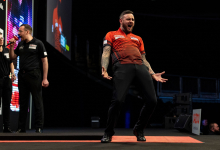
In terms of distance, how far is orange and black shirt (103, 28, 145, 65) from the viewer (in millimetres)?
2752

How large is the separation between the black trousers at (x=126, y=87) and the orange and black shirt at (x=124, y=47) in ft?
0.21

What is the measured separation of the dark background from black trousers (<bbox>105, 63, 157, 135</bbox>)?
14.4 ft

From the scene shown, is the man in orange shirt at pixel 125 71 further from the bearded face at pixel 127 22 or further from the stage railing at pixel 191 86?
the stage railing at pixel 191 86

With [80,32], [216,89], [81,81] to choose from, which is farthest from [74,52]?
[216,89]

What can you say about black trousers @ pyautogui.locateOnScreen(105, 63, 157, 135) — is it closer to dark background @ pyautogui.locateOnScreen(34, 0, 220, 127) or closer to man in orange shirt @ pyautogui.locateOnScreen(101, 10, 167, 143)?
man in orange shirt @ pyautogui.locateOnScreen(101, 10, 167, 143)

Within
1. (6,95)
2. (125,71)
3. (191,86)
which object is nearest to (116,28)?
(191,86)

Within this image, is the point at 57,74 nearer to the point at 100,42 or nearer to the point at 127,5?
the point at 127,5

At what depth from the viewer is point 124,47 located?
2.80 m

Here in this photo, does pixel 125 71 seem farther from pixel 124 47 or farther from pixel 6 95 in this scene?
pixel 6 95

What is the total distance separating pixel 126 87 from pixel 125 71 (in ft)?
0.48

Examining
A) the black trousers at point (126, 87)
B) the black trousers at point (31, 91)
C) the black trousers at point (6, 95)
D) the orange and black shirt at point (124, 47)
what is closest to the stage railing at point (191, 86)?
the black trousers at point (6, 95)

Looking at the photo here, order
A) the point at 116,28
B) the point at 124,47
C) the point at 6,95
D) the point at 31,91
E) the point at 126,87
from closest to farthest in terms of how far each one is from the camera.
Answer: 1. the point at 126,87
2. the point at 124,47
3. the point at 31,91
4. the point at 6,95
5. the point at 116,28

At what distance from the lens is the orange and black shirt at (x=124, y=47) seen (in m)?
2.75

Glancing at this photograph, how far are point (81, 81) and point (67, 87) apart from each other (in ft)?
1.78
